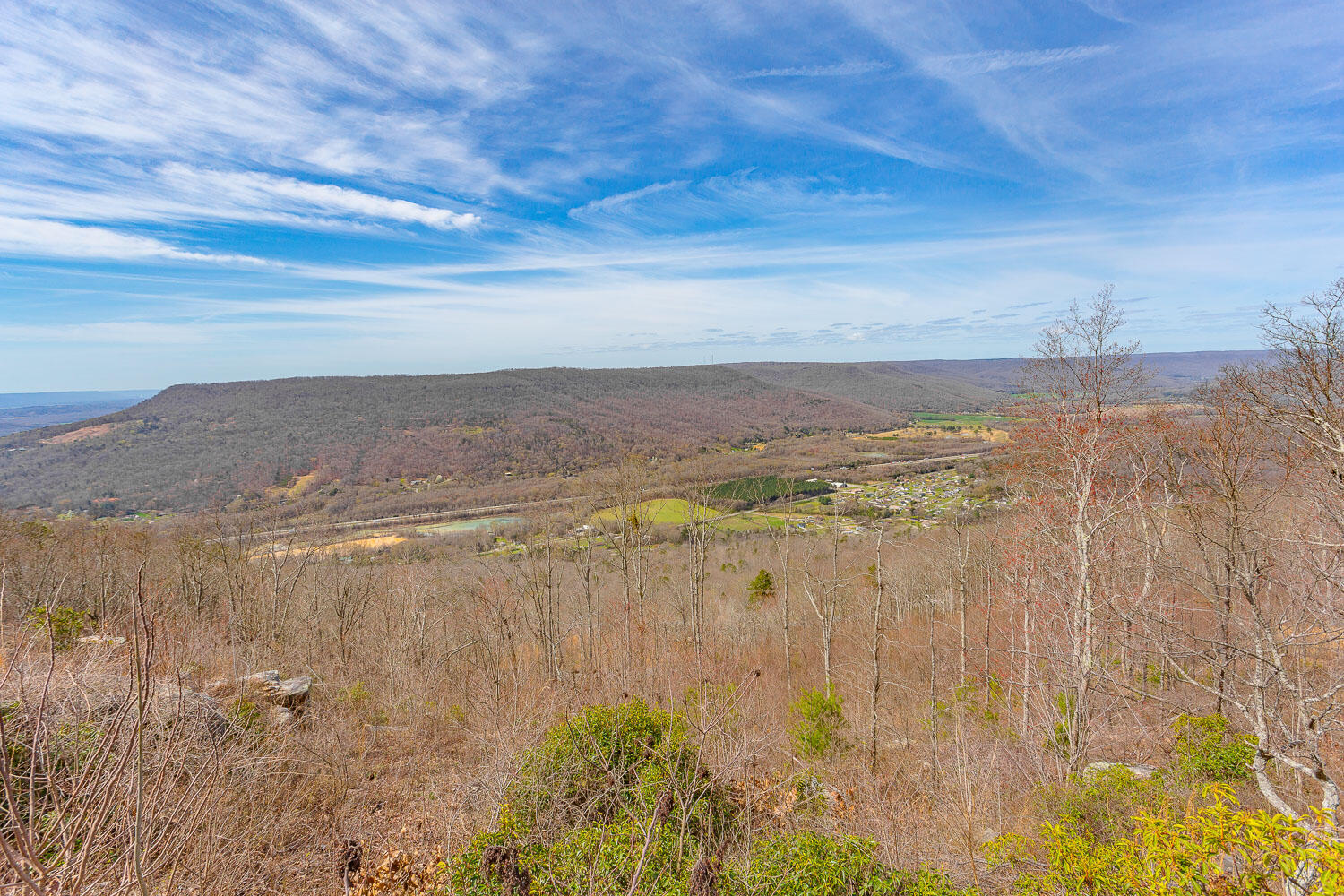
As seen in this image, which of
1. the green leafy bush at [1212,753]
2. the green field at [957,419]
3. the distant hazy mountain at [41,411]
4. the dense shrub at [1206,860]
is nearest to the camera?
the dense shrub at [1206,860]

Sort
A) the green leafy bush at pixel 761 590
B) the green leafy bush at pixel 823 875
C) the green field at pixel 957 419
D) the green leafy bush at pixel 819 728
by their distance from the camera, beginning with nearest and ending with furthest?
the green leafy bush at pixel 823 875 < the green leafy bush at pixel 819 728 < the green leafy bush at pixel 761 590 < the green field at pixel 957 419

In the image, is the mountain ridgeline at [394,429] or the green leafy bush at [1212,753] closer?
the green leafy bush at [1212,753]

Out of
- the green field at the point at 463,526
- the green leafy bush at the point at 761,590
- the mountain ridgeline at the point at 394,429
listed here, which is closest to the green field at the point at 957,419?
the mountain ridgeline at the point at 394,429

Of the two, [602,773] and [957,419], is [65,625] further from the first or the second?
[957,419]

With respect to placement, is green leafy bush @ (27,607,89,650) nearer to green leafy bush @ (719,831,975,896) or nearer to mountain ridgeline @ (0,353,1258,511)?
green leafy bush @ (719,831,975,896)

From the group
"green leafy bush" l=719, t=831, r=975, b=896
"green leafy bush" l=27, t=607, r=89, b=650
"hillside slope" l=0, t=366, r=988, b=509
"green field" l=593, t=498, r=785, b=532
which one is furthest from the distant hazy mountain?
"green leafy bush" l=719, t=831, r=975, b=896

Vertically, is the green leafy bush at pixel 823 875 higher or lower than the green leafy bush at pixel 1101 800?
higher

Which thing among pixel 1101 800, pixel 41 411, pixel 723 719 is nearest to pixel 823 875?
pixel 723 719

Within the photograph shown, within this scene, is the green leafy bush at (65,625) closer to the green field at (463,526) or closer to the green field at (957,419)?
the green field at (463,526)
